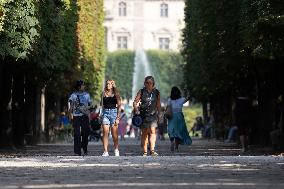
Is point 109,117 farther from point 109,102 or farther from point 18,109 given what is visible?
point 18,109

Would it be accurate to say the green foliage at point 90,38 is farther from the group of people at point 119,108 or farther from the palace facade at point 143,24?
the palace facade at point 143,24

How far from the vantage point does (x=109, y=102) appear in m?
23.1

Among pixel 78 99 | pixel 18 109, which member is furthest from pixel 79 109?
pixel 18 109

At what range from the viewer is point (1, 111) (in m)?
31.6

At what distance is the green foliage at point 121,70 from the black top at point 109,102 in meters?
91.5

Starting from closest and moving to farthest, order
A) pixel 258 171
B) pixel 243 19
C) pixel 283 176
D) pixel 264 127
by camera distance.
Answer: pixel 283 176, pixel 258 171, pixel 243 19, pixel 264 127

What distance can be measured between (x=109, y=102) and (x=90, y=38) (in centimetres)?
3030

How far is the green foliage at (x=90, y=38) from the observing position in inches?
1931

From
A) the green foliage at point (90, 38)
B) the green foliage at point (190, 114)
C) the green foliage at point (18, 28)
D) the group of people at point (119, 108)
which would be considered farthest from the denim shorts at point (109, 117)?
the green foliage at point (190, 114)

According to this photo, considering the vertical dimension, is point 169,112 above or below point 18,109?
below

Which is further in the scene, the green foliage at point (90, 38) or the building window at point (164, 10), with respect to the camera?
the building window at point (164, 10)

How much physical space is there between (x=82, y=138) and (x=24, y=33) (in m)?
3.28

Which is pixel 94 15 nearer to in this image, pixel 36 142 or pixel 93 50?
pixel 93 50

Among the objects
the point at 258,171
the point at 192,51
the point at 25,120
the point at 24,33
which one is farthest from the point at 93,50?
the point at 258,171
